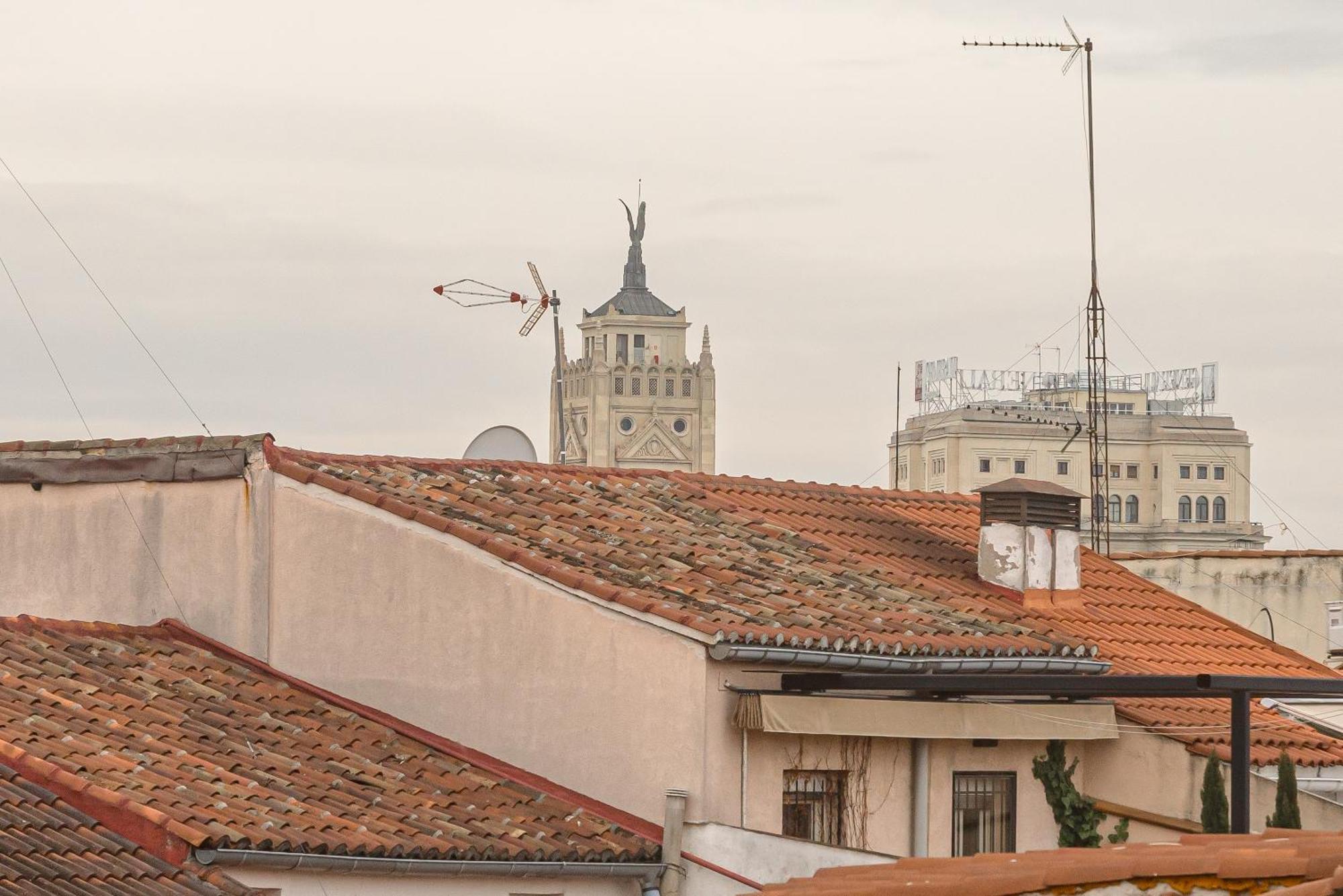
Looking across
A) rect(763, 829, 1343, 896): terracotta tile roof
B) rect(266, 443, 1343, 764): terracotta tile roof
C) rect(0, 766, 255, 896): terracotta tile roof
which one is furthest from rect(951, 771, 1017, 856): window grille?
rect(0, 766, 255, 896): terracotta tile roof

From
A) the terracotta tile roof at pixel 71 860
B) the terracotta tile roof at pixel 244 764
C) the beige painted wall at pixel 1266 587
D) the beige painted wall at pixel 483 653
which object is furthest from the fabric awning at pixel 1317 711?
the terracotta tile roof at pixel 71 860

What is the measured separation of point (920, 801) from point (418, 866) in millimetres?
4397

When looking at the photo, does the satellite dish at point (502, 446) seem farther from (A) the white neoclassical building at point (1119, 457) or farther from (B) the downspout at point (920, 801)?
(A) the white neoclassical building at point (1119, 457)

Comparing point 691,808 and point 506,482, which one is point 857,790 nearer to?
point 691,808

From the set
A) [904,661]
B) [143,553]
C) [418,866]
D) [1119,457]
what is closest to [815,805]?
[904,661]

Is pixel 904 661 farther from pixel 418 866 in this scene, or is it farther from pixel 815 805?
pixel 418 866

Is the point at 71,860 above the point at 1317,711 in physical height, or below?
below

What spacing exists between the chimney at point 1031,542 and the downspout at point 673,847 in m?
5.45

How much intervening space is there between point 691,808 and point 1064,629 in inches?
205

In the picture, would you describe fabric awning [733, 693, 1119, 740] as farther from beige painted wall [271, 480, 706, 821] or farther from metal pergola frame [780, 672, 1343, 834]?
beige painted wall [271, 480, 706, 821]

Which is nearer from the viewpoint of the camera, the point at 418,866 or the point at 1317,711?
the point at 418,866

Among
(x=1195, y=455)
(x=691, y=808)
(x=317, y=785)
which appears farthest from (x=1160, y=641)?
(x=1195, y=455)

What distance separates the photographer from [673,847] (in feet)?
49.4

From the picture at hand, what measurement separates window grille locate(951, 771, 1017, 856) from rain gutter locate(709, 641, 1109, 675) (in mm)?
949
